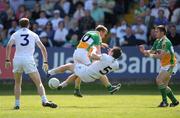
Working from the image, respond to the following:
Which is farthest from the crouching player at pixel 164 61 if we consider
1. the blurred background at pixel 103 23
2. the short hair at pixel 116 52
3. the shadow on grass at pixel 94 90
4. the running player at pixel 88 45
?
the blurred background at pixel 103 23

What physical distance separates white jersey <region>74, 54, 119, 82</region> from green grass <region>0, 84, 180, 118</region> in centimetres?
85

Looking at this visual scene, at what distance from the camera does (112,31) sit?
29141mm

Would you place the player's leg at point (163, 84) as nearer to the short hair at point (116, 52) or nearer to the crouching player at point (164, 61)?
the crouching player at point (164, 61)

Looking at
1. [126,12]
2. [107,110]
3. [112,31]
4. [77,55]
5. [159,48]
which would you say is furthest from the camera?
[126,12]

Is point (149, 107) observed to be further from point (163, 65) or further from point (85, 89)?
point (85, 89)

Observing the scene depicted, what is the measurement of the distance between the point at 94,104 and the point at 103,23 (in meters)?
11.2

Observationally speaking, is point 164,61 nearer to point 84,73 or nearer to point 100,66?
point 100,66

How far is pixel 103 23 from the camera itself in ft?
100.0

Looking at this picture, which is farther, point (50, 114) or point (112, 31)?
point (112, 31)

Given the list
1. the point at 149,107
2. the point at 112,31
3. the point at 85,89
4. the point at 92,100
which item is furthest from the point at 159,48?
the point at 112,31

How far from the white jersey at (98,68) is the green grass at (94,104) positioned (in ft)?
2.78

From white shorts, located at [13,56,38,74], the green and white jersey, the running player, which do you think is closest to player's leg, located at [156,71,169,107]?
the green and white jersey

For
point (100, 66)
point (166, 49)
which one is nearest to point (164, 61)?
point (166, 49)

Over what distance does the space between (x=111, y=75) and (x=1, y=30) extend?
20.1 ft
